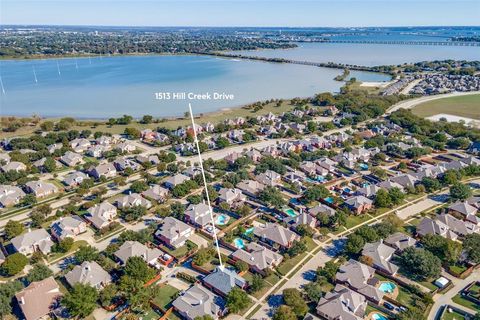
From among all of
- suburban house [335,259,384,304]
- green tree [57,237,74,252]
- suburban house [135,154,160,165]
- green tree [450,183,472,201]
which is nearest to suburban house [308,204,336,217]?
suburban house [335,259,384,304]

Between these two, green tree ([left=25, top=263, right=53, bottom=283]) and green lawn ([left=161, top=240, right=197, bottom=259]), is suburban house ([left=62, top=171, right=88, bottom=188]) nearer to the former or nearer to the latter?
green tree ([left=25, top=263, right=53, bottom=283])

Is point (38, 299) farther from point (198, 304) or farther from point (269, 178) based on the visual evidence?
point (269, 178)

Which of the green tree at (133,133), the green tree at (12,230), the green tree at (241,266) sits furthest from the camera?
the green tree at (133,133)

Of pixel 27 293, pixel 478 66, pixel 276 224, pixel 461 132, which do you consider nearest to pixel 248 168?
pixel 276 224

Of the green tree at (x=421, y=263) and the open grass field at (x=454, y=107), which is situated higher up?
the open grass field at (x=454, y=107)

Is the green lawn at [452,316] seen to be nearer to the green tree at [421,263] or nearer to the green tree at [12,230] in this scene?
the green tree at [421,263]

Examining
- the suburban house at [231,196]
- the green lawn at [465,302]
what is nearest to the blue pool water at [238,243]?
the suburban house at [231,196]
